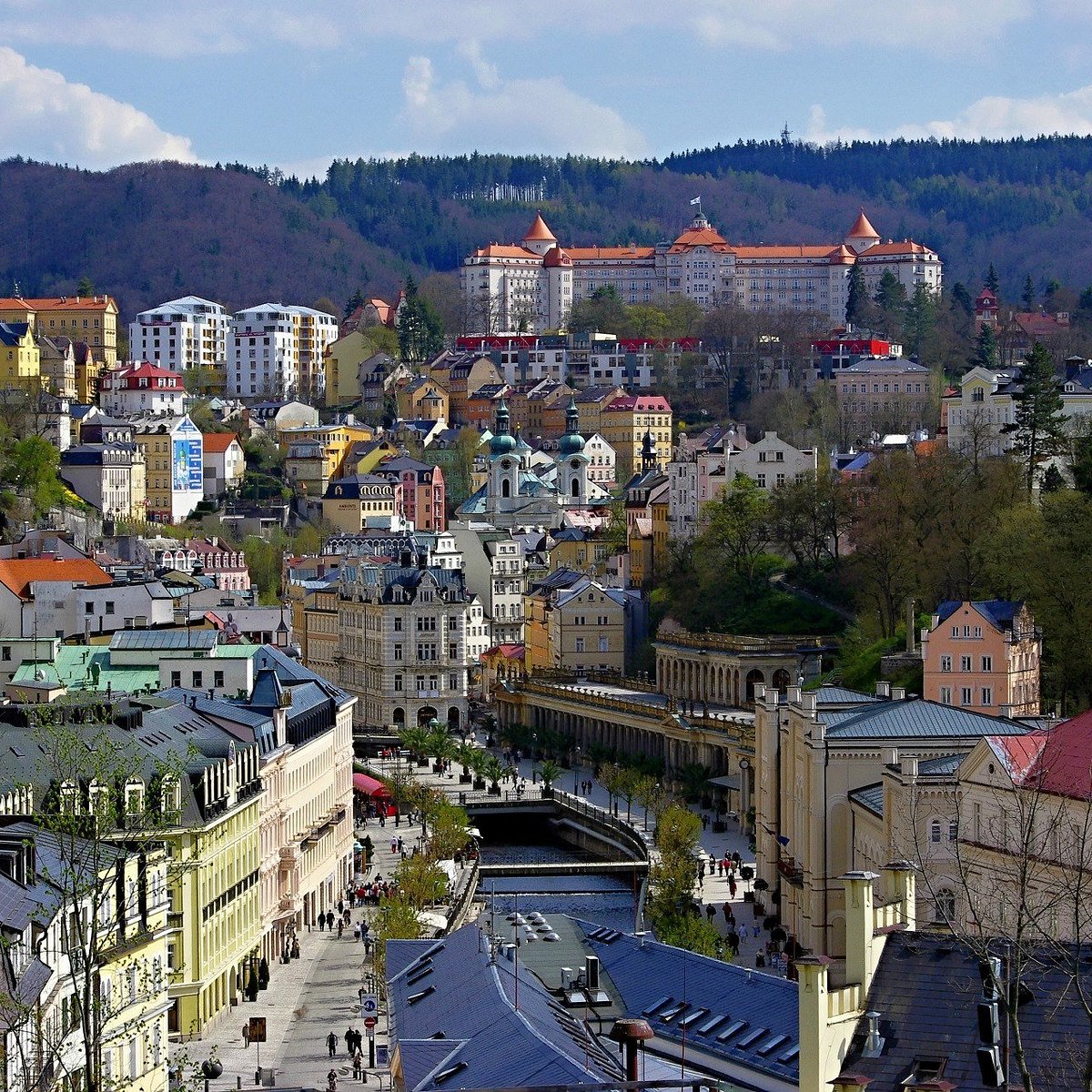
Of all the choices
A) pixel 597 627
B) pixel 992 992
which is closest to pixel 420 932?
pixel 992 992

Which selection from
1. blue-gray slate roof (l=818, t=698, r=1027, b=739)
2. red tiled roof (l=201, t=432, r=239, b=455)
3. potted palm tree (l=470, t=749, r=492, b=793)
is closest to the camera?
blue-gray slate roof (l=818, t=698, r=1027, b=739)

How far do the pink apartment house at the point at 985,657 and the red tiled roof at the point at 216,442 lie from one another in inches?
4062

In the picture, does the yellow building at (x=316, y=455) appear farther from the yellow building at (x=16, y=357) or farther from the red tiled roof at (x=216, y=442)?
the yellow building at (x=16, y=357)

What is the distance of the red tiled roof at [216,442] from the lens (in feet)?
612

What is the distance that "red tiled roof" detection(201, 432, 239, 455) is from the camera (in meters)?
187

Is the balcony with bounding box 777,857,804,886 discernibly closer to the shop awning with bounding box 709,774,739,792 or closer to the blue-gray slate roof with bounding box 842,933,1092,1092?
the shop awning with bounding box 709,774,739,792

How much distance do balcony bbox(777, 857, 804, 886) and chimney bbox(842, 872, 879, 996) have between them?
34831 millimetres

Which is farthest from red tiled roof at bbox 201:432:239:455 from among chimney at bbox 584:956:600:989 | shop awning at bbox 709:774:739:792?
chimney at bbox 584:956:600:989

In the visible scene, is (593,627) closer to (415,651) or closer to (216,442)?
(415,651)

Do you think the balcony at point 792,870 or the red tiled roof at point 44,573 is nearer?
the balcony at point 792,870

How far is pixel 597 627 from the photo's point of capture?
13600cm

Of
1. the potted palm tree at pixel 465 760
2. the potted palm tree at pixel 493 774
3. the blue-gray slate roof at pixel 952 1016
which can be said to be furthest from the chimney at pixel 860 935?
the potted palm tree at pixel 465 760

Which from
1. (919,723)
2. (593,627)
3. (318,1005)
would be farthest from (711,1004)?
(593,627)

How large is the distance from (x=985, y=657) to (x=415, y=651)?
170ft
